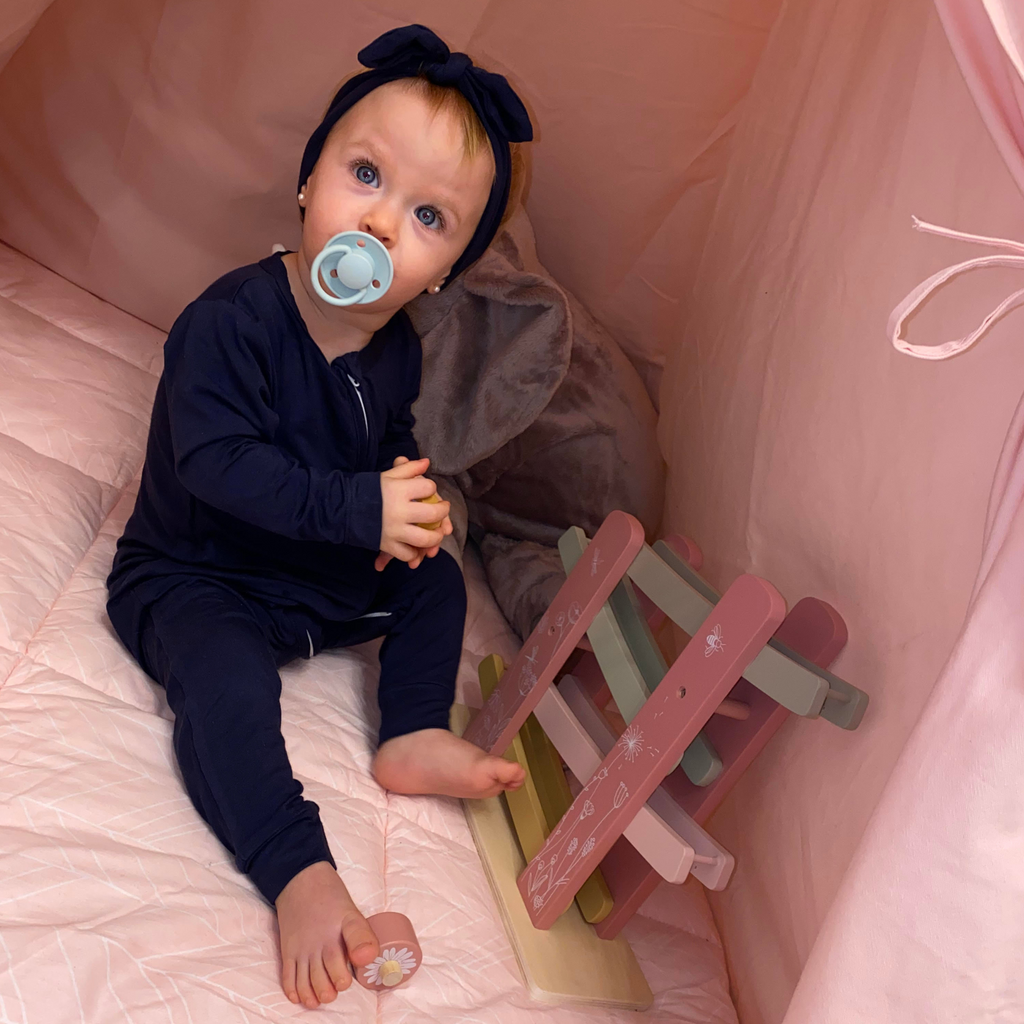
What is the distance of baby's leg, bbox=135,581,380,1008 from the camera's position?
2.28 ft

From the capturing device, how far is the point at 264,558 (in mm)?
969

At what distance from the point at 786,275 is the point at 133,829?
2.64ft

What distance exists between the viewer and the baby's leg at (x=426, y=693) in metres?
0.89

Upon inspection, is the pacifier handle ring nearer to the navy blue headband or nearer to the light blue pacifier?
the light blue pacifier

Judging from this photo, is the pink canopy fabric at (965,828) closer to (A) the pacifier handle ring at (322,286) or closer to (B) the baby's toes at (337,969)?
(B) the baby's toes at (337,969)

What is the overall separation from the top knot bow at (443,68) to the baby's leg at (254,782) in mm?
525

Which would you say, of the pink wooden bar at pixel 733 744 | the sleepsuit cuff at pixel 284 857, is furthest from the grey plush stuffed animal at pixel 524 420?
the sleepsuit cuff at pixel 284 857

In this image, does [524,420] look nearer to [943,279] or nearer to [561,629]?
[561,629]

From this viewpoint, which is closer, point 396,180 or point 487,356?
point 396,180

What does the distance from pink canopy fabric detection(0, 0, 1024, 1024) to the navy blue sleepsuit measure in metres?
0.36

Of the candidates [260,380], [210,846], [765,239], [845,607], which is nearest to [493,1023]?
[210,846]

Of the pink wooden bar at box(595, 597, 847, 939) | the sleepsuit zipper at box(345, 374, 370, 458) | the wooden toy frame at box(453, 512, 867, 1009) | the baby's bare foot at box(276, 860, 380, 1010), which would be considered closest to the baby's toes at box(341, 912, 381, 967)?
the baby's bare foot at box(276, 860, 380, 1010)

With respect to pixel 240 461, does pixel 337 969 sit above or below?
below

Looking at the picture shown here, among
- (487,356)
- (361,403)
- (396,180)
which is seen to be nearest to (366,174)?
(396,180)
